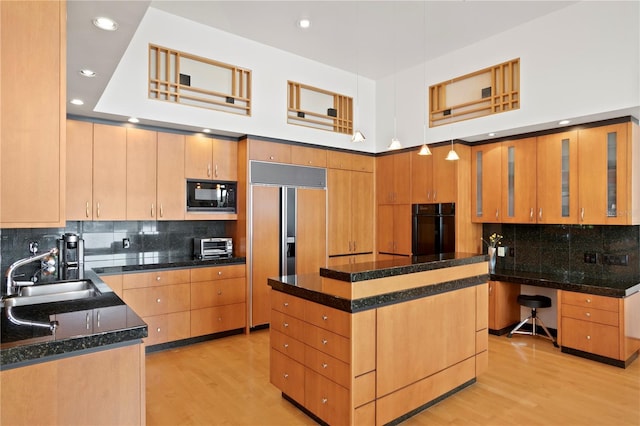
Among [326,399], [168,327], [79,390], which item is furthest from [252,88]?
[79,390]

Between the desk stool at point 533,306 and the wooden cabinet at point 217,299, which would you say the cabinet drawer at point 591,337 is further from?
the wooden cabinet at point 217,299

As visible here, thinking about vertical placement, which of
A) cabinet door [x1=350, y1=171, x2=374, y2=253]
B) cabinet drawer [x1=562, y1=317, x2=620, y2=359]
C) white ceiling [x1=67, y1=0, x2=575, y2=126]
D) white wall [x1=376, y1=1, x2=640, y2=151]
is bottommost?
cabinet drawer [x1=562, y1=317, x2=620, y2=359]

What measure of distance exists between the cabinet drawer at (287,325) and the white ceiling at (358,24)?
2.22m

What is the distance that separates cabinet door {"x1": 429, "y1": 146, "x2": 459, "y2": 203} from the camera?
5.13 meters

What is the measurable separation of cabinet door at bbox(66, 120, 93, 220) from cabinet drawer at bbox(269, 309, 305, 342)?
7.72ft

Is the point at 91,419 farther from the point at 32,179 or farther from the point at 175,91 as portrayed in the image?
the point at 175,91

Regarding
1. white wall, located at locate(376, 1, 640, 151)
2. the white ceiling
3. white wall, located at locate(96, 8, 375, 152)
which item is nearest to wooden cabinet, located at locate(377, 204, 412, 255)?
white wall, located at locate(96, 8, 375, 152)

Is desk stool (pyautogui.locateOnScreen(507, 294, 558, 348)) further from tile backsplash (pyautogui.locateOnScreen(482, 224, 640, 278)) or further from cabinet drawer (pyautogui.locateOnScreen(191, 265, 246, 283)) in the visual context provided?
cabinet drawer (pyautogui.locateOnScreen(191, 265, 246, 283))

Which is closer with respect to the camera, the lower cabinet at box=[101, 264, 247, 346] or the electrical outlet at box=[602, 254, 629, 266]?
the lower cabinet at box=[101, 264, 247, 346]

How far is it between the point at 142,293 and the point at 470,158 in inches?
175

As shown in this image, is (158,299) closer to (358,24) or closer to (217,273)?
(217,273)

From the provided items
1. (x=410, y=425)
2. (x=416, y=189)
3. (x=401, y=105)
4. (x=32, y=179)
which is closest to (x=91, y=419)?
(x=32, y=179)

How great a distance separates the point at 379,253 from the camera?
6.15m

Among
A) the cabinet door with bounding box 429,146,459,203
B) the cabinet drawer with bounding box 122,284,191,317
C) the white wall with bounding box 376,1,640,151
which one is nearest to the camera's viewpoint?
the white wall with bounding box 376,1,640,151
